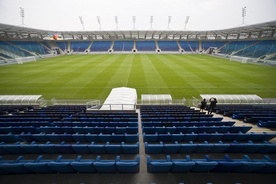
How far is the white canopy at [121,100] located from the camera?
39.9 ft

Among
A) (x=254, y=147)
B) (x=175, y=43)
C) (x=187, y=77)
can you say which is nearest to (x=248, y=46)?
(x=175, y=43)

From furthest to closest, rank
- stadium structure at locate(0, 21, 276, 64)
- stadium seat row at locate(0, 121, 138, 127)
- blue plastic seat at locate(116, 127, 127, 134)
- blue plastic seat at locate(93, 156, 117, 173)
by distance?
stadium structure at locate(0, 21, 276, 64) < stadium seat row at locate(0, 121, 138, 127) < blue plastic seat at locate(116, 127, 127, 134) < blue plastic seat at locate(93, 156, 117, 173)

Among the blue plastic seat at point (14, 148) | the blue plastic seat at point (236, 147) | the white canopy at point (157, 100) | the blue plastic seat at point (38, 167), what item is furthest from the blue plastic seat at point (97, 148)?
the white canopy at point (157, 100)

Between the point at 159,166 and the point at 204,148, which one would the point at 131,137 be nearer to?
the point at 159,166

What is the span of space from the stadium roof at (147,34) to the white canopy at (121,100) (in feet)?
150

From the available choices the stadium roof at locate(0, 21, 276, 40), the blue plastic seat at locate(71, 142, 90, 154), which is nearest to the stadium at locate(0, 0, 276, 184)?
the blue plastic seat at locate(71, 142, 90, 154)

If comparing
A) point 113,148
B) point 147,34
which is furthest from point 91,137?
point 147,34

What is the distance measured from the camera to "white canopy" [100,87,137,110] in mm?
12164

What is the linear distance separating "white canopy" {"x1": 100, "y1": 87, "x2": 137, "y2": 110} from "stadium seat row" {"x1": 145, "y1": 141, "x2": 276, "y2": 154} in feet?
21.4

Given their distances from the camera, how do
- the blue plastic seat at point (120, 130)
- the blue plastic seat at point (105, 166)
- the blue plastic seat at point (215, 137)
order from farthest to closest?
the blue plastic seat at point (120, 130), the blue plastic seat at point (215, 137), the blue plastic seat at point (105, 166)

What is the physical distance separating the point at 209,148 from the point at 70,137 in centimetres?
508

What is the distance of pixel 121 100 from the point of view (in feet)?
42.7

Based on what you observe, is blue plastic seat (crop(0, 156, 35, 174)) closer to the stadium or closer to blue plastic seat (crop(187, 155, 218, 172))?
the stadium

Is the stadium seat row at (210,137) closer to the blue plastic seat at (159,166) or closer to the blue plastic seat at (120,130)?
the blue plastic seat at (120,130)
